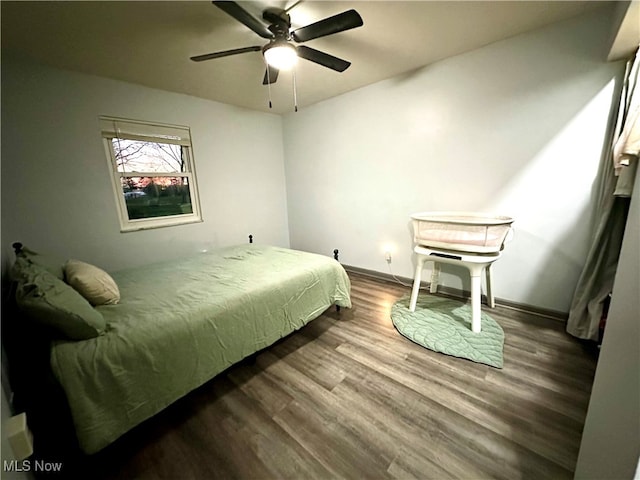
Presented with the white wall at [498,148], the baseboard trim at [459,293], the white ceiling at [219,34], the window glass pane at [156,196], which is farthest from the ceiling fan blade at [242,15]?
the baseboard trim at [459,293]

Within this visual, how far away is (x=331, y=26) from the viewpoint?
1564mm

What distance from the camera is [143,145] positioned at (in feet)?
9.54

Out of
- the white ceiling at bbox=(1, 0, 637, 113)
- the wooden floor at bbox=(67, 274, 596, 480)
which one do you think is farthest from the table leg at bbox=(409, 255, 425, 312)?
the white ceiling at bbox=(1, 0, 637, 113)

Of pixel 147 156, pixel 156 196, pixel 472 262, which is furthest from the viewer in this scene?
pixel 156 196

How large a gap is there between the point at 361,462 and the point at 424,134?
2.92 m

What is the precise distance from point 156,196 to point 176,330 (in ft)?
7.67

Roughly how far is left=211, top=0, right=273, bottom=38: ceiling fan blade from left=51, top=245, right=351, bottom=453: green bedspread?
168 centimetres

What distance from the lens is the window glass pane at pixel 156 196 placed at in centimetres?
286

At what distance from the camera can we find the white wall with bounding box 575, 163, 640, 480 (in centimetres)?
62

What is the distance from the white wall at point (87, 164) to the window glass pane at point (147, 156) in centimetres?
18

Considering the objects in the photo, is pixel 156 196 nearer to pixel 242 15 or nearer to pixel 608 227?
pixel 242 15

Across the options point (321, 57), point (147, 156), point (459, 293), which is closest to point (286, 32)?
point (321, 57)

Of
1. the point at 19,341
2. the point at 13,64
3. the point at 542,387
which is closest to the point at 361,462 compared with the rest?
the point at 542,387

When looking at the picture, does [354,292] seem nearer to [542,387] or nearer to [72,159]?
[542,387]
